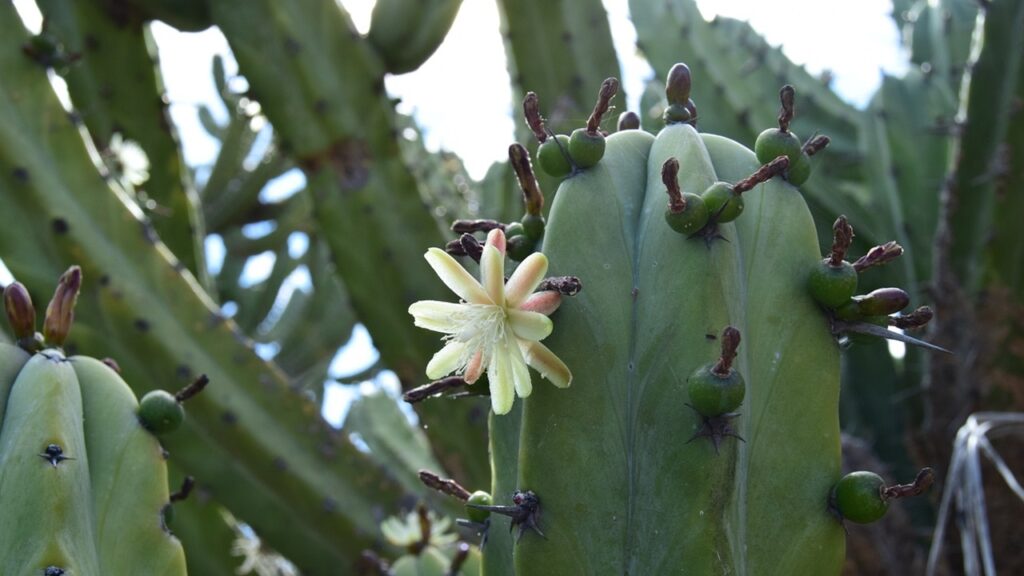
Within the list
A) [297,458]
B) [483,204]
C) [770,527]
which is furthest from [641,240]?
[483,204]

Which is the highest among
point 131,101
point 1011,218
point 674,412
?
point 131,101

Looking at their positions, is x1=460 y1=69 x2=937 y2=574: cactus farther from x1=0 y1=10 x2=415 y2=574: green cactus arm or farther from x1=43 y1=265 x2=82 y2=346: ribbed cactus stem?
x1=0 y1=10 x2=415 y2=574: green cactus arm

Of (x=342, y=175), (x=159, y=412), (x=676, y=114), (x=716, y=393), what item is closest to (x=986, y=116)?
(x=342, y=175)

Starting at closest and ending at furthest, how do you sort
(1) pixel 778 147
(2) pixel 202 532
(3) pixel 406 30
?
(1) pixel 778 147
(2) pixel 202 532
(3) pixel 406 30

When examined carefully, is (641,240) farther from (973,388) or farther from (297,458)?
(973,388)

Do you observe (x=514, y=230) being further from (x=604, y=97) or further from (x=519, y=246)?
(x=604, y=97)

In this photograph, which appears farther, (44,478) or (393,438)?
(393,438)

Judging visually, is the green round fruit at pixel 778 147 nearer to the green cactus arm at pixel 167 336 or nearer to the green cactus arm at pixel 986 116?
the green cactus arm at pixel 167 336
